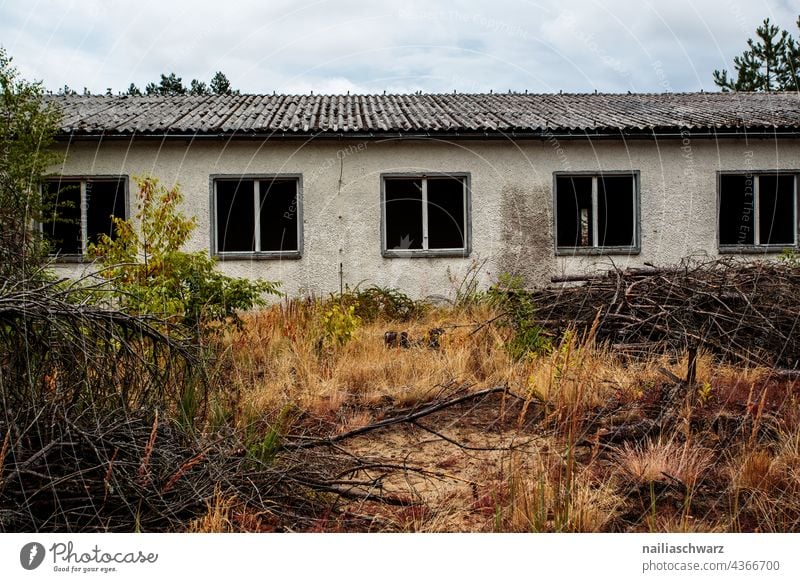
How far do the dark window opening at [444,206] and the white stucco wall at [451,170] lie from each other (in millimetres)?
361

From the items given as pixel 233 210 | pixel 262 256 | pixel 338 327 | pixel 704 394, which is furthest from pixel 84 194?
pixel 704 394

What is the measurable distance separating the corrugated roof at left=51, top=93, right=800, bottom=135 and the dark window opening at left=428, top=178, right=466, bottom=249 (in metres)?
1.00

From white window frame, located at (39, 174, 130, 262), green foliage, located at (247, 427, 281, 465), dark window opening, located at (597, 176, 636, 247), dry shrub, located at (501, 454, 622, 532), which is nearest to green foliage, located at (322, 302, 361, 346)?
green foliage, located at (247, 427, 281, 465)

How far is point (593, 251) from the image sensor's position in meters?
11.3

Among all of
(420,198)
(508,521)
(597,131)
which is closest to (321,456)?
(508,521)

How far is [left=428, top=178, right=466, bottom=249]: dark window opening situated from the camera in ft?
37.8

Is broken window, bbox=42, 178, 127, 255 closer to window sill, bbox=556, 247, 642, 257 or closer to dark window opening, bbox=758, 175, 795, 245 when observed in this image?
window sill, bbox=556, 247, 642, 257

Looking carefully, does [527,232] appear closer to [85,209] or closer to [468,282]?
[468,282]

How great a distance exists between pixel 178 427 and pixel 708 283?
504 centimetres

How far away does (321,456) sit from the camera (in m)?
3.76

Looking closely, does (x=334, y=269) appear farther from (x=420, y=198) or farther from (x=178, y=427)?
(x=178, y=427)

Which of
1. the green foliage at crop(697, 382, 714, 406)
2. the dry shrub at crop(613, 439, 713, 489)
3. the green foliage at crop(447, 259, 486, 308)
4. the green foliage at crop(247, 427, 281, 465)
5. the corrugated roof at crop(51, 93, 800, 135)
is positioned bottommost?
the dry shrub at crop(613, 439, 713, 489)

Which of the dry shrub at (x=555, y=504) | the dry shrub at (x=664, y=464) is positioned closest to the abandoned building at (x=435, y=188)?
the dry shrub at (x=664, y=464)

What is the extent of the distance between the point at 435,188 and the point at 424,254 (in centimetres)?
130
